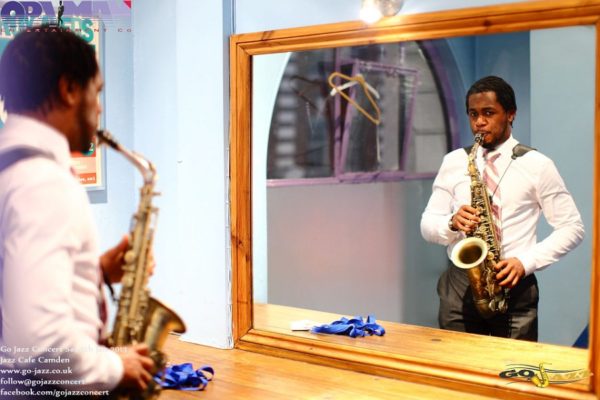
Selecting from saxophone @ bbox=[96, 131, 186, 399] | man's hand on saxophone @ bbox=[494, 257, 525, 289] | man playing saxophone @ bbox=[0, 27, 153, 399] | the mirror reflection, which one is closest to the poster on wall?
the mirror reflection

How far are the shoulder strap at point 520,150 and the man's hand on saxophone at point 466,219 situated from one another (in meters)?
0.29

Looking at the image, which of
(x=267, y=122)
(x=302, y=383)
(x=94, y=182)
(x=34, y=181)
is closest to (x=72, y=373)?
(x=34, y=181)

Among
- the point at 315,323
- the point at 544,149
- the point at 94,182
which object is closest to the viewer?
the point at 544,149

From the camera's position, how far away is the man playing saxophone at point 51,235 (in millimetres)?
1720

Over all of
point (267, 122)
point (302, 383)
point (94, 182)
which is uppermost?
point (267, 122)

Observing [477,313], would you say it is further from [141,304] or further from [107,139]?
[107,139]

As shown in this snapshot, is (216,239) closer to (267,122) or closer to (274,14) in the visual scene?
(267,122)

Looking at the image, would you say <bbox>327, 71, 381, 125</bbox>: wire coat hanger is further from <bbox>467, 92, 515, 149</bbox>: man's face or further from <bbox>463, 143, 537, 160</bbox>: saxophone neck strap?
<bbox>463, 143, 537, 160</bbox>: saxophone neck strap

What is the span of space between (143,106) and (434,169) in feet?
5.06

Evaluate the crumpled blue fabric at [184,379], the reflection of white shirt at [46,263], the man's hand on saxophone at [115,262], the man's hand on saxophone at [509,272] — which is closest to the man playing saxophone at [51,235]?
the reflection of white shirt at [46,263]

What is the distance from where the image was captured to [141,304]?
210 centimetres

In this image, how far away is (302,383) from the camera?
3.28 meters

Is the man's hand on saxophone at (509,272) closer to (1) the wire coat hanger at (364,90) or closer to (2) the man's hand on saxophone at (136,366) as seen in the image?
(1) the wire coat hanger at (364,90)

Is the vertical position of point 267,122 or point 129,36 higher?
point 129,36
